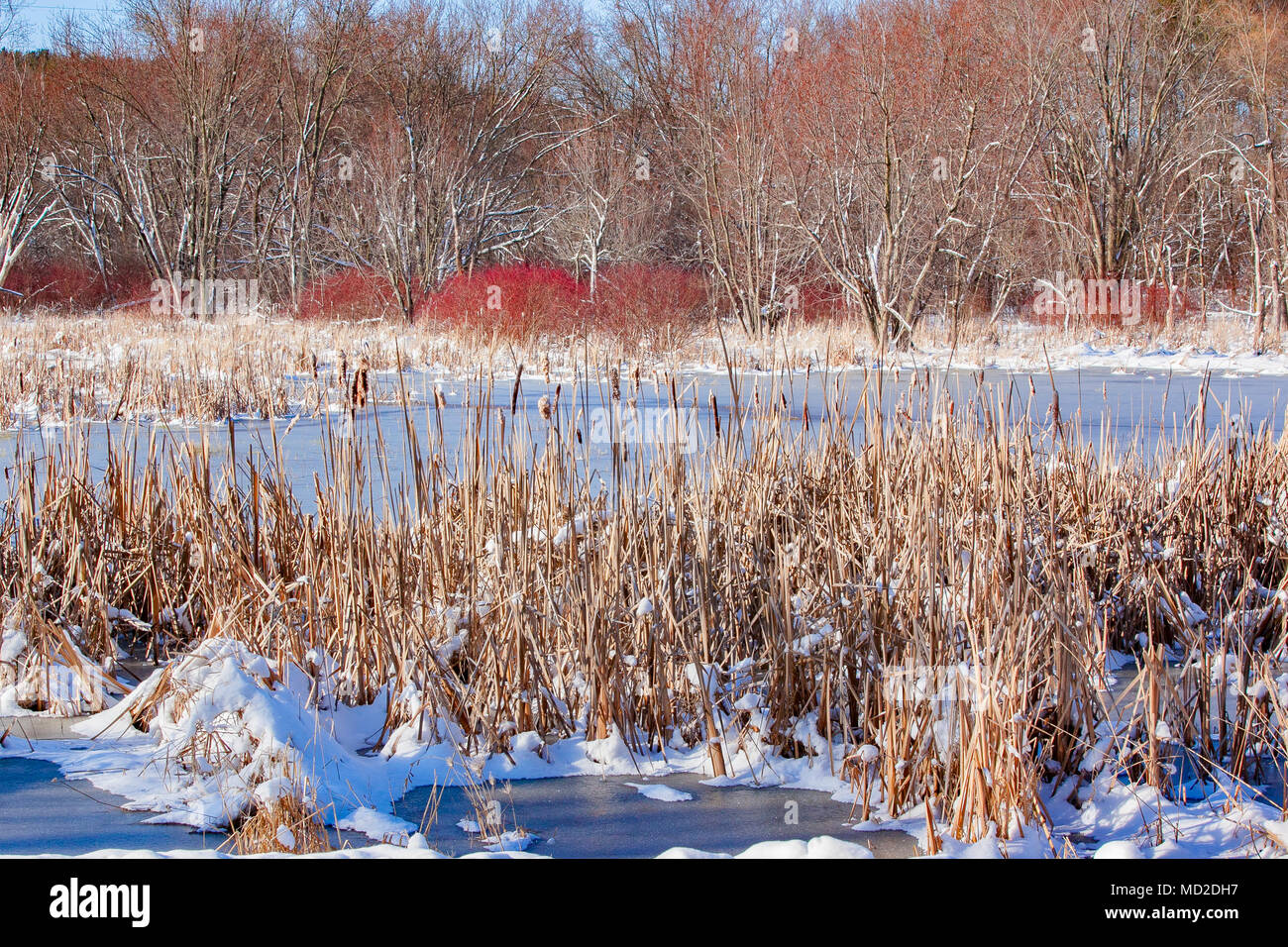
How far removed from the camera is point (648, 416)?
742 centimetres

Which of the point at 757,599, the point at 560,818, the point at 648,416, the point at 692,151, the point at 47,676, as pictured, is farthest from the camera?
the point at 692,151

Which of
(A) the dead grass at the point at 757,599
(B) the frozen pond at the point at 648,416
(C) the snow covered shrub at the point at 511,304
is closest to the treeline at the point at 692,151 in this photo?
(C) the snow covered shrub at the point at 511,304

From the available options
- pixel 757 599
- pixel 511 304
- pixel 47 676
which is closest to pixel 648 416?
pixel 757 599

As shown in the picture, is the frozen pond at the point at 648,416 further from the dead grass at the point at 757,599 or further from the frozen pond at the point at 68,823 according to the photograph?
the frozen pond at the point at 68,823

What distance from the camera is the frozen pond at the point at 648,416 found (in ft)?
11.1

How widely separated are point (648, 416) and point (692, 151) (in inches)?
452

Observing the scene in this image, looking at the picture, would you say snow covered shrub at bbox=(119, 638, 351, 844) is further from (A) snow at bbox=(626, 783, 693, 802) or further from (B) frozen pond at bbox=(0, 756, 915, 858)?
(A) snow at bbox=(626, 783, 693, 802)

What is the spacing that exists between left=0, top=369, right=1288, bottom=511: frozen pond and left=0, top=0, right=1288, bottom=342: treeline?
172 inches

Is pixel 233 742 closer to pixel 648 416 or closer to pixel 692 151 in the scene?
pixel 648 416

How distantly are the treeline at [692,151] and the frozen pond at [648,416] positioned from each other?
14.3 ft

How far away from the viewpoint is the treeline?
551 inches

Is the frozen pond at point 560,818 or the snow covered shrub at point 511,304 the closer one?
the frozen pond at point 560,818
